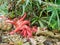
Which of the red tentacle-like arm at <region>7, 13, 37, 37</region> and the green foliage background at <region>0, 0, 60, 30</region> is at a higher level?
the green foliage background at <region>0, 0, 60, 30</region>

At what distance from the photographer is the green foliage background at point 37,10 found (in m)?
2.73

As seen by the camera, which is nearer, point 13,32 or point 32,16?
point 13,32

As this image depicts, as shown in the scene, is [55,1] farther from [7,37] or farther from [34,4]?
[7,37]

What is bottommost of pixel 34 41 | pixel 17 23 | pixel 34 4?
pixel 34 41

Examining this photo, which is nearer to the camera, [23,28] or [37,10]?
[23,28]

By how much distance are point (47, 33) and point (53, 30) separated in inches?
4.1

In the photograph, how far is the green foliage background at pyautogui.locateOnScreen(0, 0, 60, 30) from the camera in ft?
8.97

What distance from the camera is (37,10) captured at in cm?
290

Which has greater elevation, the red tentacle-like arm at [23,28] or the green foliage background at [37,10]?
the green foliage background at [37,10]

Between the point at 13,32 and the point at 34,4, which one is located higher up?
the point at 34,4

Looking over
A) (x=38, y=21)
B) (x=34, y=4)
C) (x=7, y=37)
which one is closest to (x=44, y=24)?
(x=38, y=21)

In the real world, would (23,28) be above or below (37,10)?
below

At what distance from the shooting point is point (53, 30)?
2719mm

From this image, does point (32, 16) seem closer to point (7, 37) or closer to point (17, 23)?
point (17, 23)
